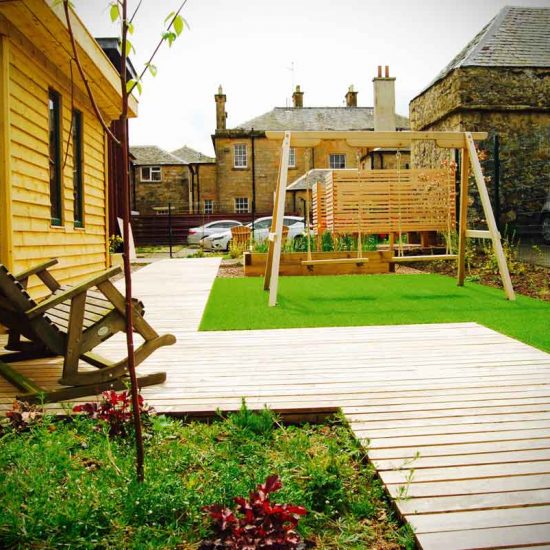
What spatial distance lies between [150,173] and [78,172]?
2890 centimetres

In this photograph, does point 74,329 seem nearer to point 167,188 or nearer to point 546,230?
point 546,230

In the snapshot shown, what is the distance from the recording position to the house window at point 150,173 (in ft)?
121

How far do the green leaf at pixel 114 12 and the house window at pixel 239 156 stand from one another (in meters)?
34.6

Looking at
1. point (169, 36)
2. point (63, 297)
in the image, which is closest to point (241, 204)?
point (63, 297)

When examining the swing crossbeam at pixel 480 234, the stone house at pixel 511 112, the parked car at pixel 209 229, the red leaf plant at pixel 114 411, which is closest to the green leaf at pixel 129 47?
the red leaf plant at pixel 114 411

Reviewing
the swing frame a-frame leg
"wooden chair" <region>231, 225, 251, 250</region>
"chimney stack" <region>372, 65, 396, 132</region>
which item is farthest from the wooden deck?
"chimney stack" <region>372, 65, 396, 132</region>

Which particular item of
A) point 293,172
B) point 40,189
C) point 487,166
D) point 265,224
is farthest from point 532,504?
point 293,172

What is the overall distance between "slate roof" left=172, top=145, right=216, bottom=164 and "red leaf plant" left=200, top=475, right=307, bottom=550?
3606 centimetres

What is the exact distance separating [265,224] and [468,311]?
19885 millimetres

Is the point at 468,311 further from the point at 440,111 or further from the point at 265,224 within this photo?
the point at 265,224

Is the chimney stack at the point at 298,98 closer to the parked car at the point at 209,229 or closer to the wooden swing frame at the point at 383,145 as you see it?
the parked car at the point at 209,229

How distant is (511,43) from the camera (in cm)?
1359

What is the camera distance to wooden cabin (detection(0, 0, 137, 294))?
226 inches

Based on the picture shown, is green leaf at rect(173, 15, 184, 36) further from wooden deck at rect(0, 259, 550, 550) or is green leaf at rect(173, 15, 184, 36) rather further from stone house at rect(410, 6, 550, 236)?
stone house at rect(410, 6, 550, 236)
